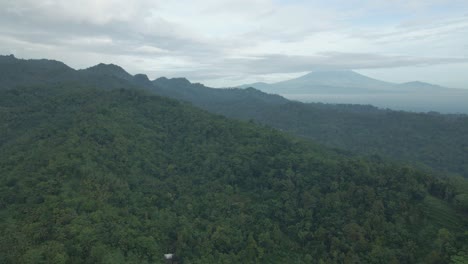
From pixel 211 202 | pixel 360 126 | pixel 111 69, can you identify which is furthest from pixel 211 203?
pixel 111 69

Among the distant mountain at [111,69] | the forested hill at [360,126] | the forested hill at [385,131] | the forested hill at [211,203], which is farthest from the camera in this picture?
the distant mountain at [111,69]

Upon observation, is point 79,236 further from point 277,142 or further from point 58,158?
point 277,142

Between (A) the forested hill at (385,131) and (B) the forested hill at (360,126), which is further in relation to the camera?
(B) the forested hill at (360,126)

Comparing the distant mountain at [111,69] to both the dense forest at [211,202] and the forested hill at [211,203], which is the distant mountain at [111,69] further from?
the forested hill at [211,203]

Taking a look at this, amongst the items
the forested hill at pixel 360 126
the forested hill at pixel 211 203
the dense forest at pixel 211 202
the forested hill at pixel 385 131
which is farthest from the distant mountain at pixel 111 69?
the forested hill at pixel 211 203

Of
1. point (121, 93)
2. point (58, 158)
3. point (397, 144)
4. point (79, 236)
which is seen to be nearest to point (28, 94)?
point (121, 93)

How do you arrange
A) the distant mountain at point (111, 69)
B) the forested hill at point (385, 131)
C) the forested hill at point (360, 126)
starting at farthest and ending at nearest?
the distant mountain at point (111, 69) → the forested hill at point (360, 126) → the forested hill at point (385, 131)
